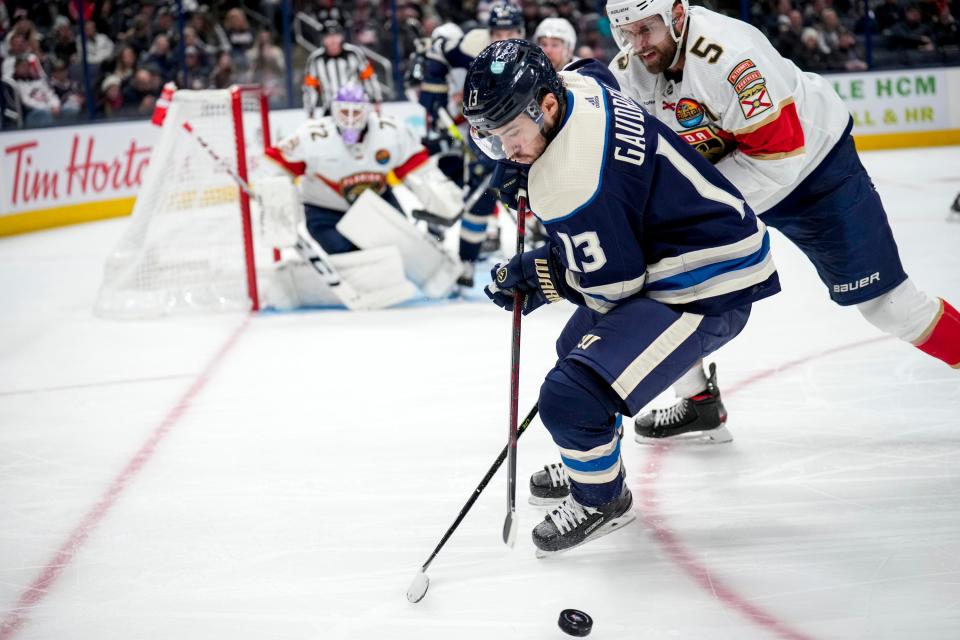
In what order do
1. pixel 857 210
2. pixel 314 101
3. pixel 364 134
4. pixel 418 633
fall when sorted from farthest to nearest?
pixel 314 101 → pixel 364 134 → pixel 857 210 → pixel 418 633

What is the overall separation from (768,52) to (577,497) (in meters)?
1.13

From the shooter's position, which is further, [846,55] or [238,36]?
[846,55]

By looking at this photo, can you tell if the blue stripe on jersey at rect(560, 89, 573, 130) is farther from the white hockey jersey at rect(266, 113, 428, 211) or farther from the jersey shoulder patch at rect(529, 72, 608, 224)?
the white hockey jersey at rect(266, 113, 428, 211)

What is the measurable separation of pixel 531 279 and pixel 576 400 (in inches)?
11.8

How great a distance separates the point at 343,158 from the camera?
481cm

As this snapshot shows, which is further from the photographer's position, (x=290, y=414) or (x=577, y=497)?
(x=290, y=414)

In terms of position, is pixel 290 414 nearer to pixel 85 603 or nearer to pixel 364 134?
pixel 85 603

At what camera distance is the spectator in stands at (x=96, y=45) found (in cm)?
860

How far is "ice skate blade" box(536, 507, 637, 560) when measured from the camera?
2193 mm

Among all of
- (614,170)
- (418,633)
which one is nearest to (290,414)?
(418,633)

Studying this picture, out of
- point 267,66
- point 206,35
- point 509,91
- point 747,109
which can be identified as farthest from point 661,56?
point 206,35

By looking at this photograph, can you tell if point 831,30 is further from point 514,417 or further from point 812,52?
point 514,417

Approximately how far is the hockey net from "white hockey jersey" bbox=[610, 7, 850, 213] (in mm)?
2385

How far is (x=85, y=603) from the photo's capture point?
2.07 m
